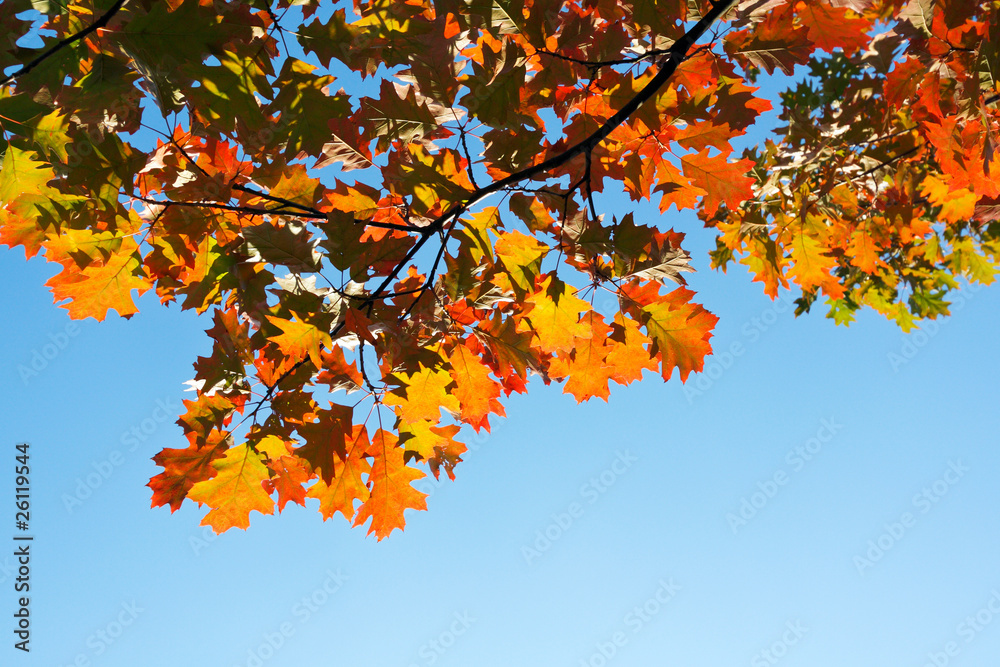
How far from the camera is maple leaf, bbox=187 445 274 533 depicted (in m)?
2.33

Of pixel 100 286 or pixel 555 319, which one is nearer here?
pixel 555 319

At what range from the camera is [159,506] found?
228 cm

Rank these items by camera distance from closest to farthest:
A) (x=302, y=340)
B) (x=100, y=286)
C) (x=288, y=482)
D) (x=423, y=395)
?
(x=302, y=340) → (x=423, y=395) → (x=288, y=482) → (x=100, y=286)

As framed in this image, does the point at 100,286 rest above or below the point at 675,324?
below

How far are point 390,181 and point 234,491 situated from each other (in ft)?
4.23

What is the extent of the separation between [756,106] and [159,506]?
256 centimetres

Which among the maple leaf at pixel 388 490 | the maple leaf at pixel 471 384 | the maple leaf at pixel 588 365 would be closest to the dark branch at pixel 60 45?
the maple leaf at pixel 471 384

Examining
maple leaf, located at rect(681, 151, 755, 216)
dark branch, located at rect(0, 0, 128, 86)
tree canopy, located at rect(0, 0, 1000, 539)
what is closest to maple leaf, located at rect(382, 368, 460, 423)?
tree canopy, located at rect(0, 0, 1000, 539)

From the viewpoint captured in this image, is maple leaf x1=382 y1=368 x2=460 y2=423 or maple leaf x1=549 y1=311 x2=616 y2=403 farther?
maple leaf x1=549 y1=311 x2=616 y2=403

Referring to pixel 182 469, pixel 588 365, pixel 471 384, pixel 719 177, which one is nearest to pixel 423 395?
pixel 471 384

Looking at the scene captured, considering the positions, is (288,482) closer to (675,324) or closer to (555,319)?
(555,319)

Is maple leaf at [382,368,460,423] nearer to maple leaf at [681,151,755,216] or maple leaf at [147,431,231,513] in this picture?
maple leaf at [147,431,231,513]

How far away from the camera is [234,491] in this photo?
2363mm

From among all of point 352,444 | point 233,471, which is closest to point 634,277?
point 352,444
